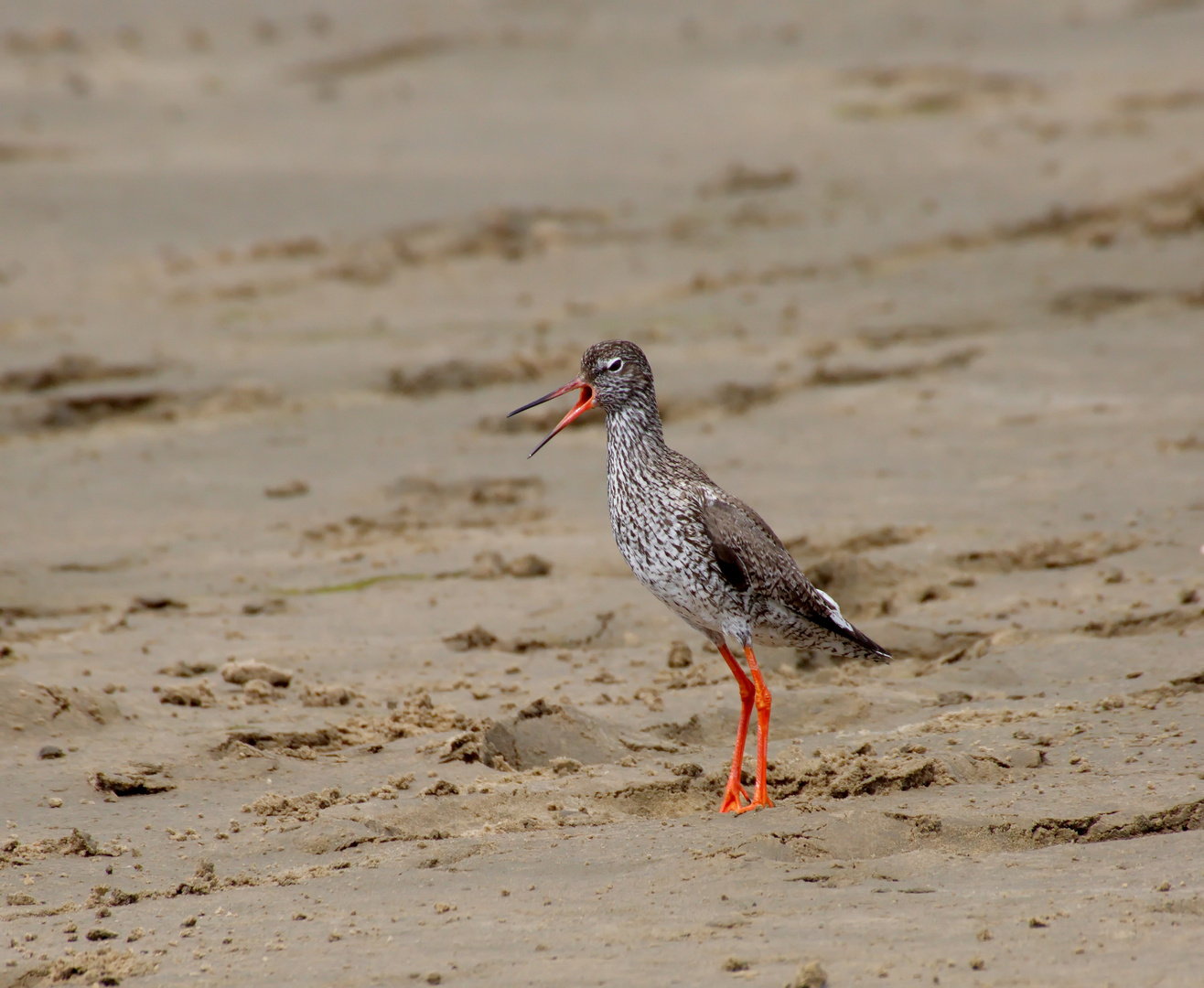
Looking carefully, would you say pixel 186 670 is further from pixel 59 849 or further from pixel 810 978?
pixel 810 978

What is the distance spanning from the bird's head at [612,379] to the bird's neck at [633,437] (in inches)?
1.4

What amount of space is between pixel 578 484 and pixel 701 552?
388 centimetres

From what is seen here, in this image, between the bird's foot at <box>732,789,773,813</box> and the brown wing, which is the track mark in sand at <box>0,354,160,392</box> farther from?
the bird's foot at <box>732,789,773,813</box>

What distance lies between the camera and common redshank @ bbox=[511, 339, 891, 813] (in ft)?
20.1

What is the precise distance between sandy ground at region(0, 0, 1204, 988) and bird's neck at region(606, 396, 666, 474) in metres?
1.00

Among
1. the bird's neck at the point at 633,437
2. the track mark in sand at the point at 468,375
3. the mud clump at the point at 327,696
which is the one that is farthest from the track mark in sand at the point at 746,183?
the mud clump at the point at 327,696

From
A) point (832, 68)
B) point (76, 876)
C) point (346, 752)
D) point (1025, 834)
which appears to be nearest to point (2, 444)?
point (346, 752)

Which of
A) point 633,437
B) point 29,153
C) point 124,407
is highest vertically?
point 29,153

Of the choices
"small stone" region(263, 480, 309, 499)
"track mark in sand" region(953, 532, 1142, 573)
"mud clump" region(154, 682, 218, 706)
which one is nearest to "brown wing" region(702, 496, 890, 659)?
"track mark in sand" region(953, 532, 1142, 573)

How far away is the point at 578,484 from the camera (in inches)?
392

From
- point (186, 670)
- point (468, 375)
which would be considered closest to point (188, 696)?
point (186, 670)

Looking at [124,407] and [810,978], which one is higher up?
[124,407]

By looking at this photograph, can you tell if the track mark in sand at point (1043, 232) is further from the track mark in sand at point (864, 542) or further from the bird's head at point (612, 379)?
the bird's head at point (612, 379)

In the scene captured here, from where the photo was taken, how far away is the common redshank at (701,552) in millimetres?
6121
